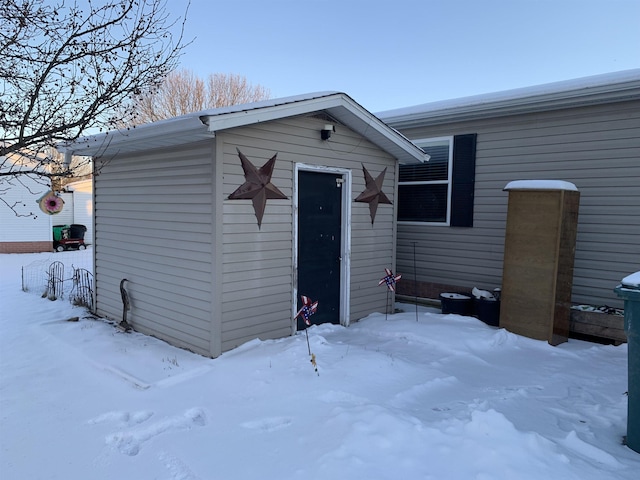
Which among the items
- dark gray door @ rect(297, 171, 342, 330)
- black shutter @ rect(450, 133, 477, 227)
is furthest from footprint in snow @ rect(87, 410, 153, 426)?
black shutter @ rect(450, 133, 477, 227)

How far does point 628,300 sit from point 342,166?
371 centimetres

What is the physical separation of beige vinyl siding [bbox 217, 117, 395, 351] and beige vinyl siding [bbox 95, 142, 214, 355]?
0.68 ft

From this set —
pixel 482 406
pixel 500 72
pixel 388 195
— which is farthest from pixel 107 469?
pixel 500 72

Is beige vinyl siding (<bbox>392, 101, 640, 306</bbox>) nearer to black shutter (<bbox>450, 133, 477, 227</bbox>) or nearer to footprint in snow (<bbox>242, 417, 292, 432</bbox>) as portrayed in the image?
black shutter (<bbox>450, 133, 477, 227</bbox>)

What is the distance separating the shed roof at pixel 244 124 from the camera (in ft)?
13.3

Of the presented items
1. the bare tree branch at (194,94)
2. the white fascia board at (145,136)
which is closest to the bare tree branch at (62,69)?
the white fascia board at (145,136)

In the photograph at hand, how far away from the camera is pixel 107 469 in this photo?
8.55ft

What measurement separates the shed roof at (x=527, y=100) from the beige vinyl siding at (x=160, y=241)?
3.84m

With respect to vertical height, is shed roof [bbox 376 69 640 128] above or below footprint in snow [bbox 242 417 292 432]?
above

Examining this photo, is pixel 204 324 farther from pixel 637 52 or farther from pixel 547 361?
pixel 637 52

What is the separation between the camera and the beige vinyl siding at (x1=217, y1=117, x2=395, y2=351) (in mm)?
4508

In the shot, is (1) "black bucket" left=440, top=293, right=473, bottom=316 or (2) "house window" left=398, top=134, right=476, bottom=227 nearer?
(1) "black bucket" left=440, top=293, right=473, bottom=316

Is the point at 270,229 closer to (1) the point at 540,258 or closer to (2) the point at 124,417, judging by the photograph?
(2) the point at 124,417

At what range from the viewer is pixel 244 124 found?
427cm
